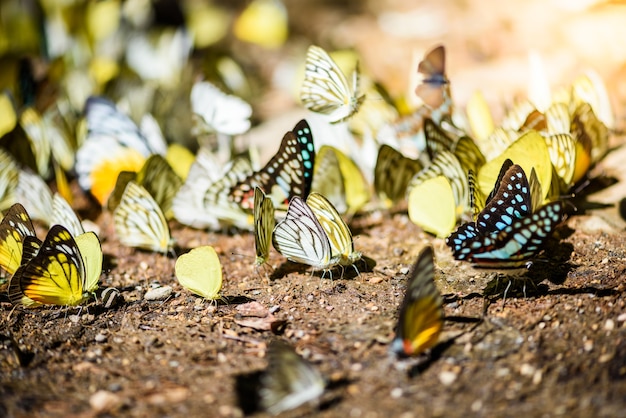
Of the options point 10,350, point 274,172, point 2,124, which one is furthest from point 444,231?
point 2,124

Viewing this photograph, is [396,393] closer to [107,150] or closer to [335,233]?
[335,233]

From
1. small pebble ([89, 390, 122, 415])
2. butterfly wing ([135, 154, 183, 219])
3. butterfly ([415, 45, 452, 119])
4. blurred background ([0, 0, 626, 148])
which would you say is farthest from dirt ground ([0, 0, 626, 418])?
blurred background ([0, 0, 626, 148])

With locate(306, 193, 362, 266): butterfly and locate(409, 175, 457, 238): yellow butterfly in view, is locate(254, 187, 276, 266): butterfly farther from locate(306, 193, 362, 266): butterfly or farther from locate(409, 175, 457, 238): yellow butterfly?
locate(409, 175, 457, 238): yellow butterfly

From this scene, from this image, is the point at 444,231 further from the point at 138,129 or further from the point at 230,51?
the point at 230,51

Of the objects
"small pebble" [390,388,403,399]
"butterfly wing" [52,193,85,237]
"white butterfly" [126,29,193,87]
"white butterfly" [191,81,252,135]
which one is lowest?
"small pebble" [390,388,403,399]

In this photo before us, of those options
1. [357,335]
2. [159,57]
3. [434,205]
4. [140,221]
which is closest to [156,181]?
[140,221]

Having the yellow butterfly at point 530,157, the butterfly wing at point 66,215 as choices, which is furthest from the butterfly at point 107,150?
the yellow butterfly at point 530,157
